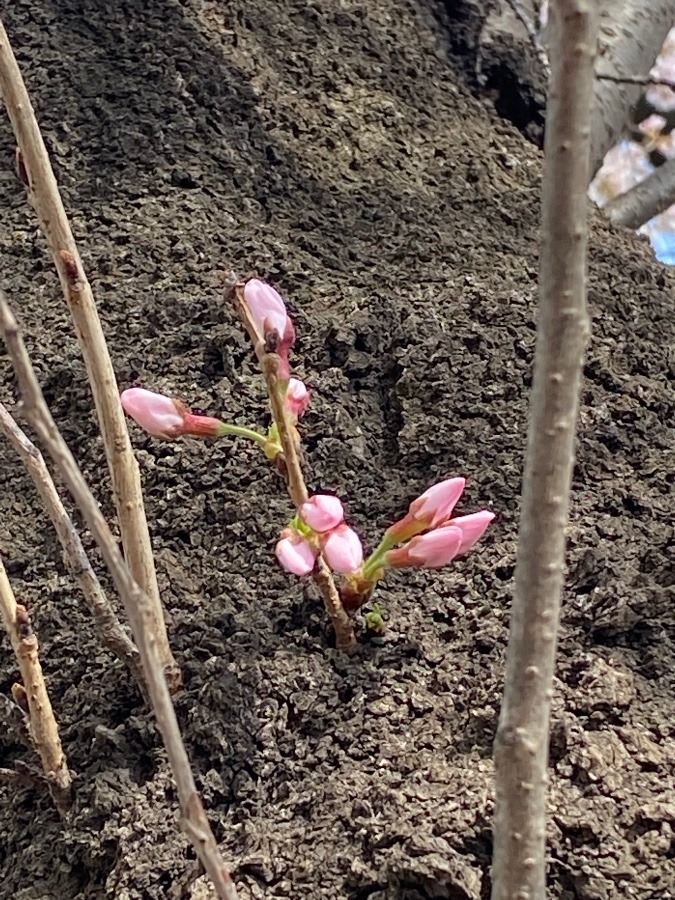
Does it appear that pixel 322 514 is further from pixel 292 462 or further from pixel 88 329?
pixel 88 329

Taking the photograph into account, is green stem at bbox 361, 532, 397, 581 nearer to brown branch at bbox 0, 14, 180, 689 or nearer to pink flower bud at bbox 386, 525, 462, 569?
pink flower bud at bbox 386, 525, 462, 569

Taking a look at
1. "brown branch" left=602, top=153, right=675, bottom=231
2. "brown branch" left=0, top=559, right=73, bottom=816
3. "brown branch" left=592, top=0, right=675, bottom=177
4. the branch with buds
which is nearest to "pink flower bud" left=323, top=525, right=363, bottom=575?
the branch with buds

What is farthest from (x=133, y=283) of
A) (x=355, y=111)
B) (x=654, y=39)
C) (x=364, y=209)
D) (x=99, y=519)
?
(x=654, y=39)

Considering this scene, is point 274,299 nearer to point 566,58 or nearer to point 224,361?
point 224,361

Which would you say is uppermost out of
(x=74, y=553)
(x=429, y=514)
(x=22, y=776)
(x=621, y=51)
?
(x=621, y=51)

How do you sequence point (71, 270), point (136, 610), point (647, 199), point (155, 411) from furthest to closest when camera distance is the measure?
1. point (647, 199)
2. point (155, 411)
3. point (71, 270)
4. point (136, 610)

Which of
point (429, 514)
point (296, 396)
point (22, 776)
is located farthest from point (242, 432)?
point (22, 776)

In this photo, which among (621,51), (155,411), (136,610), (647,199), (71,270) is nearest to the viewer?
(136,610)
